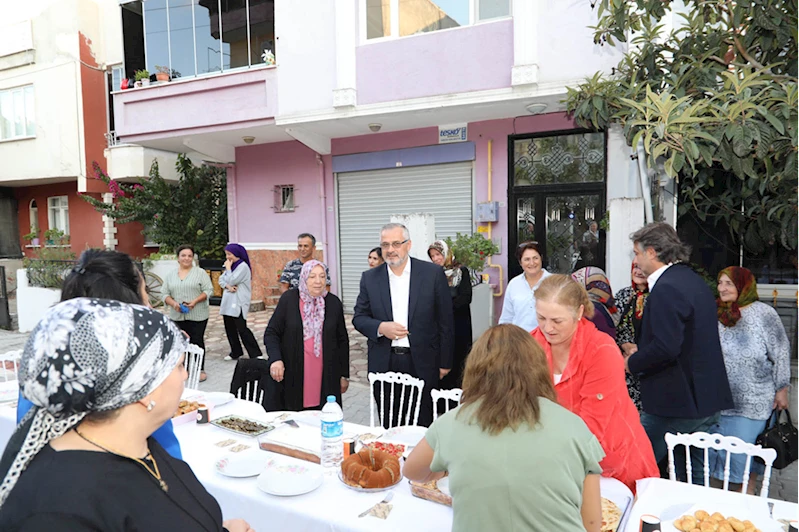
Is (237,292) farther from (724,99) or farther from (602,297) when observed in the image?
(724,99)

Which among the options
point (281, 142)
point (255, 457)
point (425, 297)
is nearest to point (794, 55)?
point (425, 297)

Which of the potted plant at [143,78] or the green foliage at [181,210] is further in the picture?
the green foliage at [181,210]

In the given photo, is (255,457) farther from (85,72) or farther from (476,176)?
(85,72)

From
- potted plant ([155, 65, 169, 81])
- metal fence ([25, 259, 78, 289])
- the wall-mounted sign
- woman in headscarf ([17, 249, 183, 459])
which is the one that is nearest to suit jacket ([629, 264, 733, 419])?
woman in headscarf ([17, 249, 183, 459])

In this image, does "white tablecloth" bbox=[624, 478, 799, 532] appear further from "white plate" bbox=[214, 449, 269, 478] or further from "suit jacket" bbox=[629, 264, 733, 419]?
"white plate" bbox=[214, 449, 269, 478]

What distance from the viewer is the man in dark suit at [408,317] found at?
3.80 m

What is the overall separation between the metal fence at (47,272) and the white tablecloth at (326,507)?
966 centimetres

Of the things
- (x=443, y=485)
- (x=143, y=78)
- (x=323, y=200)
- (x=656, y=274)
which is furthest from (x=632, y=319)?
(x=143, y=78)

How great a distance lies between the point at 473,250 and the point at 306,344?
491 cm

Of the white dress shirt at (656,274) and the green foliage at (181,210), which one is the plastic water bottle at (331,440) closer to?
the white dress shirt at (656,274)

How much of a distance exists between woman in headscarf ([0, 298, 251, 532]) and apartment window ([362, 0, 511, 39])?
822 centimetres

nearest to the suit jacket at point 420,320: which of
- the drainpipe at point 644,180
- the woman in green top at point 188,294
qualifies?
the drainpipe at point 644,180

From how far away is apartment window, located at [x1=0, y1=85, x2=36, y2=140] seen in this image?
→ 15.7 meters

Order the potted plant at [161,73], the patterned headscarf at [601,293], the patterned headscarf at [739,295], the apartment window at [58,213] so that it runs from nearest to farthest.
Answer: the patterned headscarf at [739,295]
the patterned headscarf at [601,293]
the potted plant at [161,73]
the apartment window at [58,213]
